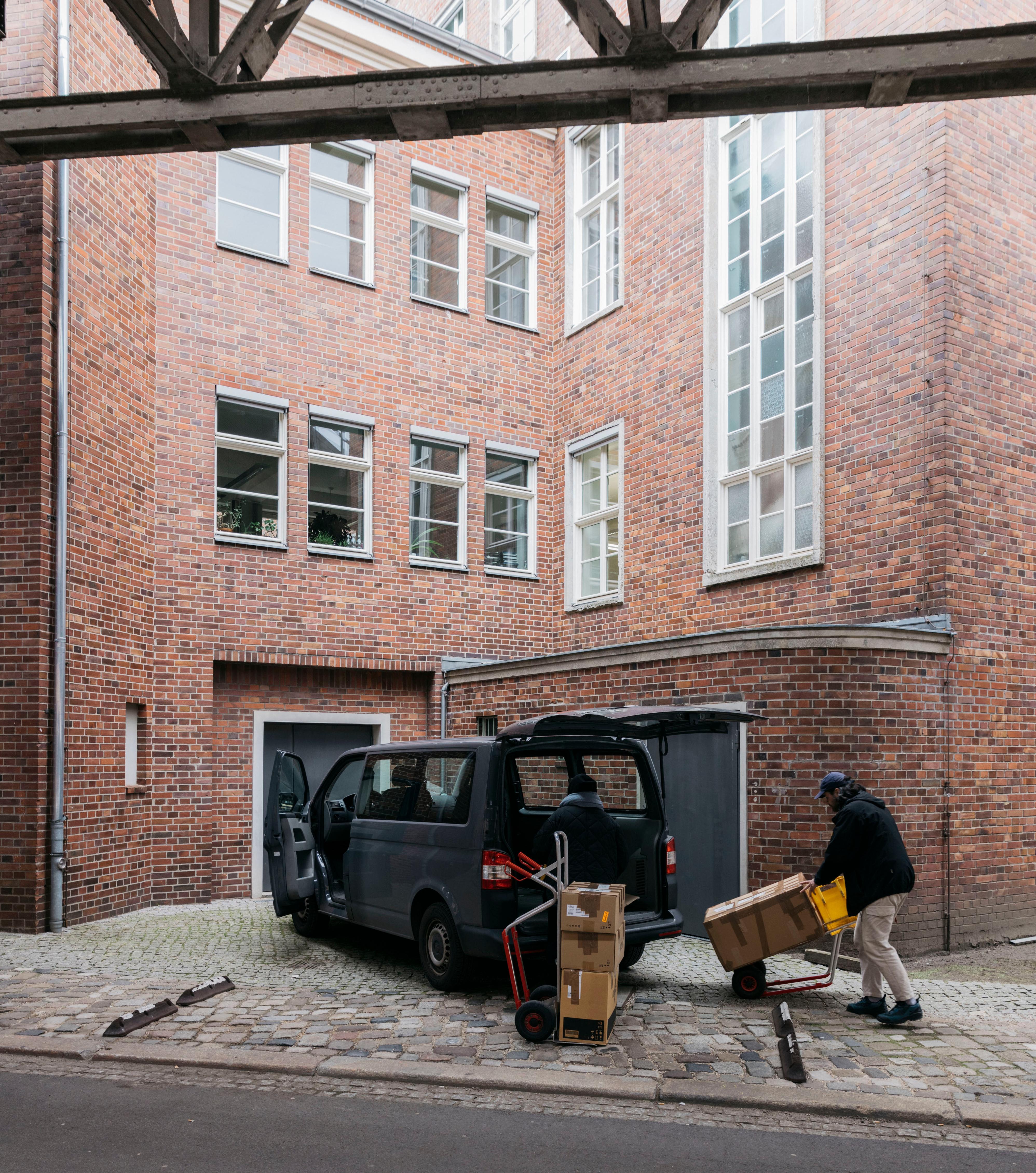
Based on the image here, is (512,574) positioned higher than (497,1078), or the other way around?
(512,574)

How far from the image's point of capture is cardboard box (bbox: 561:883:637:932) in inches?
268

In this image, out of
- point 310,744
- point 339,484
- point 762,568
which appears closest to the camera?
A: point 762,568

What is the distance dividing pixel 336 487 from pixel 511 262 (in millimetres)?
4812

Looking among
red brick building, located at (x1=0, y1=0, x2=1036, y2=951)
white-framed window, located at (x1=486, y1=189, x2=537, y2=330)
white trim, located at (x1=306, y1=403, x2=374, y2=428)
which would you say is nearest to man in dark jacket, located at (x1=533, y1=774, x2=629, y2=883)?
red brick building, located at (x1=0, y1=0, x2=1036, y2=951)

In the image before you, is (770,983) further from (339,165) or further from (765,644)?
(339,165)

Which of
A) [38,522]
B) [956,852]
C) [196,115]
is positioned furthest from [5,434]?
[956,852]

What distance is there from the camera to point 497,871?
307 inches

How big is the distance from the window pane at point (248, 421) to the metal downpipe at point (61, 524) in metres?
2.60

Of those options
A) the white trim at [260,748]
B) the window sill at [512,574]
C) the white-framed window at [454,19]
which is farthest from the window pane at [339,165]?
the white-framed window at [454,19]

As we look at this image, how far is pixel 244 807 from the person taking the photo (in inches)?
535

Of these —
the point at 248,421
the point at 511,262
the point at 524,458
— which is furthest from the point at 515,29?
the point at 248,421

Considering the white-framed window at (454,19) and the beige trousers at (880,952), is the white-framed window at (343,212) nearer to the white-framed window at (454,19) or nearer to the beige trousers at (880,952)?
the white-framed window at (454,19)

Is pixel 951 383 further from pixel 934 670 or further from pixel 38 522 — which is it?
pixel 38 522

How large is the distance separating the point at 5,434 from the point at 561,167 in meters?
9.66
